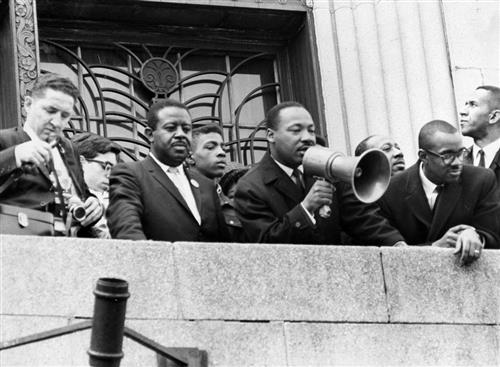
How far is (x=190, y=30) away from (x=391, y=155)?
2920mm

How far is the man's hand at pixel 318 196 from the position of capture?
33.2 ft

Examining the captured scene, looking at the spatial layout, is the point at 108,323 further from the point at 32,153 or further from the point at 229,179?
the point at 229,179

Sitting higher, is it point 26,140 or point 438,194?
point 26,140

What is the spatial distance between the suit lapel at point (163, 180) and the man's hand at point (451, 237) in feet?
5.81

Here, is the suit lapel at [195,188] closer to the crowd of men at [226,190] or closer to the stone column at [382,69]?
the crowd of men at [226,190]

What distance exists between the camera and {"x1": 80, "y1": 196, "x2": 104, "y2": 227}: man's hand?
10.1 metres

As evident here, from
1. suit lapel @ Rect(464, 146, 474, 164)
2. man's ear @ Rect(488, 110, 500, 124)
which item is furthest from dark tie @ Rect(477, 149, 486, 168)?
man's ear @ Rect(488, 110, 500, 124)

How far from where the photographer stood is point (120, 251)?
→ 9586 mm

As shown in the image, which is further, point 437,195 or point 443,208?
point 437,195

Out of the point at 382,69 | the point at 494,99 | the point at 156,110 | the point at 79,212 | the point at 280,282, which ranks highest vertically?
the point at 382,69

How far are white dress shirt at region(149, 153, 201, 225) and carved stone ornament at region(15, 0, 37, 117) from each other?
2.15 meters

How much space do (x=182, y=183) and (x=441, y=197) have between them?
1.88 m

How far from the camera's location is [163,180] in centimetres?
1062

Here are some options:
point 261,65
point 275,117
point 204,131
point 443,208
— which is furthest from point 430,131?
point 261,65
